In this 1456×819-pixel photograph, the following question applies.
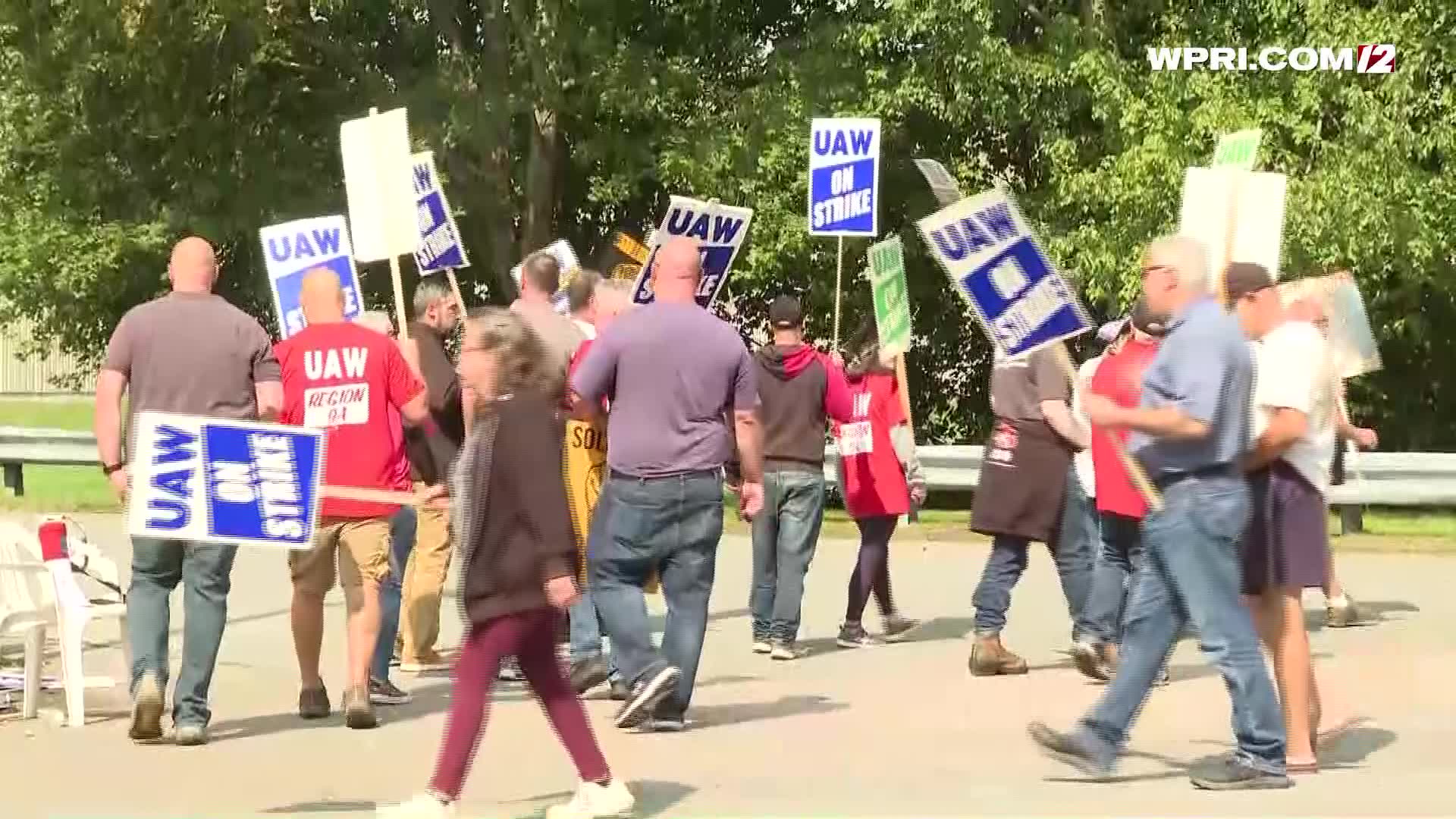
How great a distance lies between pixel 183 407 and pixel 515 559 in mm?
2186

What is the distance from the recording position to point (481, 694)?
7.15 metres

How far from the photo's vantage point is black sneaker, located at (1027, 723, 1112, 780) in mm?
7918

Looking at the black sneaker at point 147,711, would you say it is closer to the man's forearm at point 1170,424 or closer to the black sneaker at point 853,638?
the man's forearm at point 1170,424

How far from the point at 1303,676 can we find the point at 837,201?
749 cm

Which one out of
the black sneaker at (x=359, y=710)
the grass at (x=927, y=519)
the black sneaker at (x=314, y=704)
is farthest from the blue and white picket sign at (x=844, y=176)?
the black sneaker at (x=359, y=710)

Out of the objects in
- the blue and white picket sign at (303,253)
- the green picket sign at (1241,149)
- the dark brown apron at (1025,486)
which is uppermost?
the green picket sign at (1241,149)

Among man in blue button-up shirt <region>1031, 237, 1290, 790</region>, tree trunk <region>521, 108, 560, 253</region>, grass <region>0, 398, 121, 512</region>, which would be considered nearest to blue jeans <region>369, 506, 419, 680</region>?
man in blue button-up shirt <region>1031, 237, 1290, 790</region>

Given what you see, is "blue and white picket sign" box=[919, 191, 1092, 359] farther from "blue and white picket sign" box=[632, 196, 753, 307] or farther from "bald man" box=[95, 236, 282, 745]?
"blue and white picket sign" box=[632, 196, 753, 307]

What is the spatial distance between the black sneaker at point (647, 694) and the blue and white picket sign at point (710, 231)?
15.3ft

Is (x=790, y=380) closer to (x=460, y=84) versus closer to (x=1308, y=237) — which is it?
(x=1308, y=237)

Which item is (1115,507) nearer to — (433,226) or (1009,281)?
(1009,281)

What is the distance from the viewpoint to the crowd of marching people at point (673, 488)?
7262mm

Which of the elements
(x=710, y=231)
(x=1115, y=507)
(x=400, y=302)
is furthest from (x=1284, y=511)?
(x=710, y=231)

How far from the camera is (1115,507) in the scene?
33.8 ft
